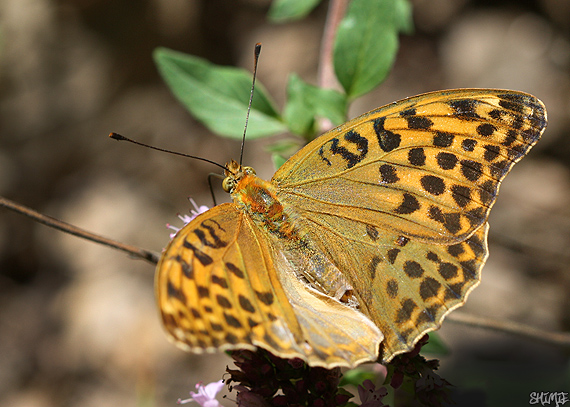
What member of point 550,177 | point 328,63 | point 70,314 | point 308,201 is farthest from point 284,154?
point 70,314

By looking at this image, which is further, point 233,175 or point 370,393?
point 233,175

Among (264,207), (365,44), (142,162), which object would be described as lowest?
(264,207)

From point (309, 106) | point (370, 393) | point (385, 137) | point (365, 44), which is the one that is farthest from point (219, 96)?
point (370, 393)

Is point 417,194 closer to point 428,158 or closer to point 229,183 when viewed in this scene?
point 428,158

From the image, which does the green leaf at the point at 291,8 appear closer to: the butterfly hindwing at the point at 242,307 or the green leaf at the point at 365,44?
the green leaf at the point at 365,44

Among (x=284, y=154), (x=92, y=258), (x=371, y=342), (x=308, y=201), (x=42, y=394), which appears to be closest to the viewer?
(x=371, y=342)

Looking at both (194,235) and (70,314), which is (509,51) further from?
(70,314)

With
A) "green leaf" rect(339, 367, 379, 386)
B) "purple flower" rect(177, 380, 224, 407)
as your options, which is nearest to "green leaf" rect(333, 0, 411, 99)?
"green leaf" rect(339, 367, 379, 386)

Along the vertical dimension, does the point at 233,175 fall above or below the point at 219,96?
below
